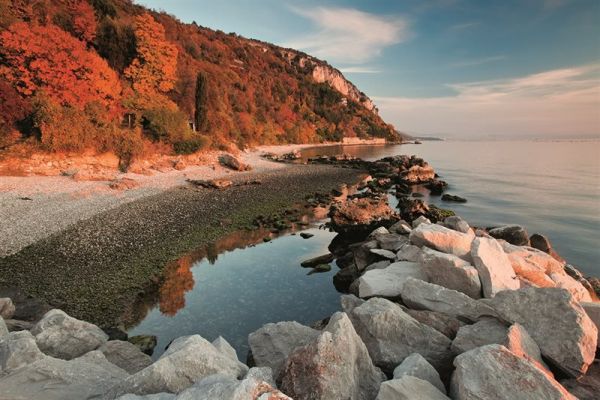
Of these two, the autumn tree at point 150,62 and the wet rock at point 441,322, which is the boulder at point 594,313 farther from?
the autumn tree at point 150,62

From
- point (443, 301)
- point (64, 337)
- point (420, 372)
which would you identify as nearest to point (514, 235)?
point (443, 301)

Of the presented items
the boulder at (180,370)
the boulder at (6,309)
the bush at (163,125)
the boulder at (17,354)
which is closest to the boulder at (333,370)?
the boulder at (180,370)

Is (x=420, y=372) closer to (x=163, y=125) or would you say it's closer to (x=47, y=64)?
(x=47, y=64)

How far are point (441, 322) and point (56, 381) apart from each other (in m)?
7.53

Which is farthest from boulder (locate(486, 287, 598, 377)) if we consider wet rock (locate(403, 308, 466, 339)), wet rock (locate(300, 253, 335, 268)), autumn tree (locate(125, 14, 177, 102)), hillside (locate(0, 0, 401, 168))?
autumn tree (locate(125, 14, 177, 102))

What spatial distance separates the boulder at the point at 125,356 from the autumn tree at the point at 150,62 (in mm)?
45655

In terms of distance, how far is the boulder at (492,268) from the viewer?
29.8 ft

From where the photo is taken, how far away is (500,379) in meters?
4.86

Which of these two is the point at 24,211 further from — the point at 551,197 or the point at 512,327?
the point at 551,197

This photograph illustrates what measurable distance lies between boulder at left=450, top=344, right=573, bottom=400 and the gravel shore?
1054cm

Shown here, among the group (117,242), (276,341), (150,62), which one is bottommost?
(117,242)

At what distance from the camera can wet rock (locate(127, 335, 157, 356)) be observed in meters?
9.64

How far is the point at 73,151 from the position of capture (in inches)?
1244

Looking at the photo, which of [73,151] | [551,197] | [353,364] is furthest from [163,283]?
[551,197]
